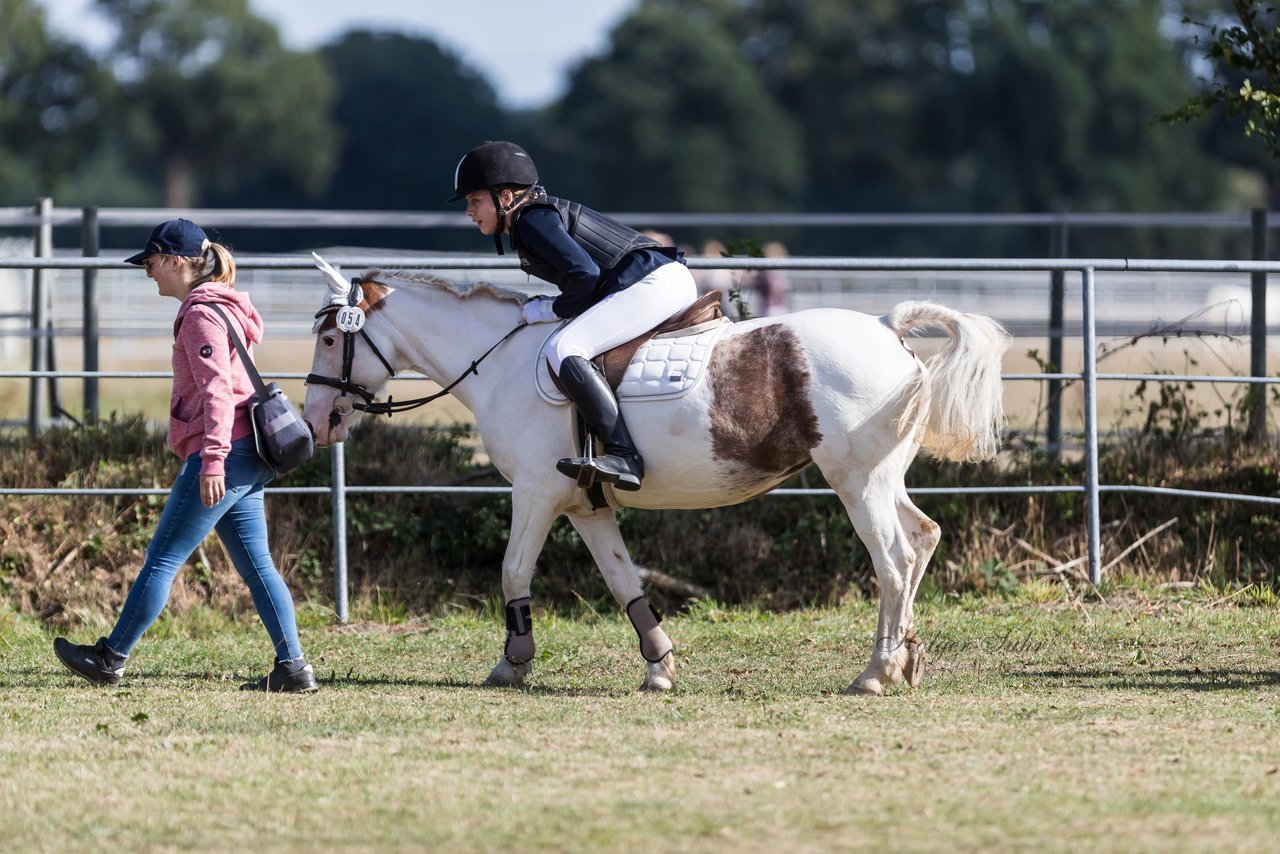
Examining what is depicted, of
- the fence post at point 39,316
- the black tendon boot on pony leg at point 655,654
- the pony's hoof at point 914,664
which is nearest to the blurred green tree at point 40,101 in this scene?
the fence post at point 39,316

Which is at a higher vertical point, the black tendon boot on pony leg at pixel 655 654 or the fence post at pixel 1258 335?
the fence post at pixel 1258 335

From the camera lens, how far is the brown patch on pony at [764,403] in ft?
22.2

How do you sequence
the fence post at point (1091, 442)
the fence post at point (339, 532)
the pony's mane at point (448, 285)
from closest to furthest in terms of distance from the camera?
1. the pony's mane at point (448, 285)
2. the fence post at point (339, 532)
3. the fence post at point (1091, 442)

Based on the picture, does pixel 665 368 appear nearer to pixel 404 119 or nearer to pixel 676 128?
pixel 676 128

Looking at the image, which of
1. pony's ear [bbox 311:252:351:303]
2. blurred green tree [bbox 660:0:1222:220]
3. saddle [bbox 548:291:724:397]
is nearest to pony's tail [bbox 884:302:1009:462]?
saddle [bbox 548:291:724:397]

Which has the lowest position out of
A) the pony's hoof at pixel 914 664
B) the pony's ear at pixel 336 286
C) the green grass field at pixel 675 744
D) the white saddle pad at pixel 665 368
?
the green grass field at pixel 675 744

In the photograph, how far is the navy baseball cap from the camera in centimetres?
667

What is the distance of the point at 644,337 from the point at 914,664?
1722mm

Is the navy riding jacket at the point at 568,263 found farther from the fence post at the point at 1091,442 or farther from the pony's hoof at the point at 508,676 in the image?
the fence post at the point at 1091,442

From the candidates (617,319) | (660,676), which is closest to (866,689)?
(660,676)

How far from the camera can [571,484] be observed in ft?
22.9

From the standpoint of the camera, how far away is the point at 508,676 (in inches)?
281

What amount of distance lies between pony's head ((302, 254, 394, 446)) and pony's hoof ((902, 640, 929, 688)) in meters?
2.50

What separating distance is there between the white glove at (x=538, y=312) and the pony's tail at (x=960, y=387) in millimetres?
1485
